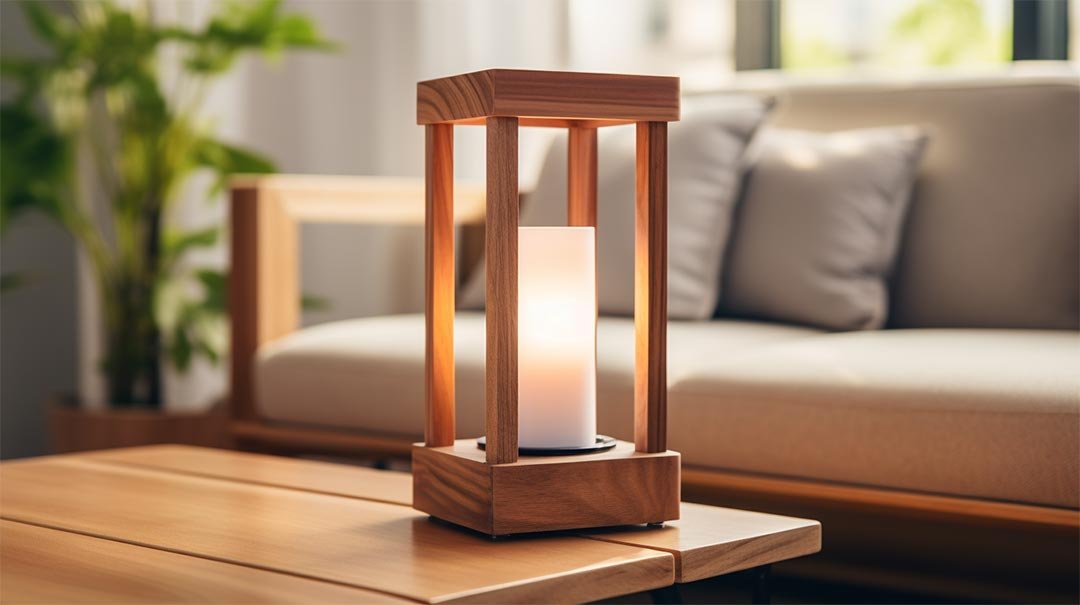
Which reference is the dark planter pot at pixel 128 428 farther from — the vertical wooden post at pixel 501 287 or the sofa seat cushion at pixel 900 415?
the vertical wooden post at pixel 501 287

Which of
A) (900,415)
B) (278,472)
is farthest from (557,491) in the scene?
(900,415)

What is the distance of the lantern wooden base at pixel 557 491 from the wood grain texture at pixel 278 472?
155 mm

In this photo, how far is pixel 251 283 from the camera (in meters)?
2.15

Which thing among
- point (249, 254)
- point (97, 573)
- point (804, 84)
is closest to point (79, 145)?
point (249, 254)

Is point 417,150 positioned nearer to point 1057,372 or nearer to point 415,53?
point 415,53

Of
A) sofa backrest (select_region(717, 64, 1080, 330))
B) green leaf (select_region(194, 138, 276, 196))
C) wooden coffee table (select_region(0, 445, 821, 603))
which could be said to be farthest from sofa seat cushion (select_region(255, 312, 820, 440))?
green leaf (select_region(194, 138, 276, 196))

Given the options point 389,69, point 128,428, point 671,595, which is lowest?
point 128,428

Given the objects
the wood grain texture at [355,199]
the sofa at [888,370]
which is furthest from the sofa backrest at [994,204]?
the wood grain texture at [355,199]

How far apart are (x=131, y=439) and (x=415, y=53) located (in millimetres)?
1064

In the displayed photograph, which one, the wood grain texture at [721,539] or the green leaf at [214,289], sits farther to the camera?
the green leaf at [214,289]

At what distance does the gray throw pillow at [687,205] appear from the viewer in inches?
80.0

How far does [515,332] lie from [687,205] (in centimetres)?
116

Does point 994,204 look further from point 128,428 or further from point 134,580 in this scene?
point 128,428

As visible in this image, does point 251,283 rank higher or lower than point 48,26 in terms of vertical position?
lower
